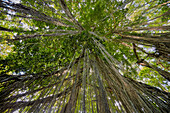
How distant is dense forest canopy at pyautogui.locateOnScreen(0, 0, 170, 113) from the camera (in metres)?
1.03

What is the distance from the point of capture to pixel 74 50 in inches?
65.0

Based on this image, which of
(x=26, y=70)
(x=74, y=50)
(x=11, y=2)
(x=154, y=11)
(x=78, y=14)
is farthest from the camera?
(x=78, y=14)

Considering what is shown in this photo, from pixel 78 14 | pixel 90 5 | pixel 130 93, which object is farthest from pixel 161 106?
pixel 78 14

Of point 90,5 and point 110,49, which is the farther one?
point 110,49

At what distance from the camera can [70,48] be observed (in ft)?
5.22

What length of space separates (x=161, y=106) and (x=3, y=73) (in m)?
2.11

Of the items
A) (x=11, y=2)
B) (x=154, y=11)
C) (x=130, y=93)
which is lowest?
(x=130, y=93)

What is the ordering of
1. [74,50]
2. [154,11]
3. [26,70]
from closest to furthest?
[26,70] → [154,11] → [74,50]

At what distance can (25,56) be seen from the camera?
1.34m

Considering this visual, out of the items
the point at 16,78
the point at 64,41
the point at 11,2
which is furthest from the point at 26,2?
the point at 16,78

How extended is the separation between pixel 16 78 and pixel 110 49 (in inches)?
73.1

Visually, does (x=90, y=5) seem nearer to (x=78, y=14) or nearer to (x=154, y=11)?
(x=78, y=14)

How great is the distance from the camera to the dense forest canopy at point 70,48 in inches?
40.4

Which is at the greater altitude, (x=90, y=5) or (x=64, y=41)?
(x=90, y=5)
